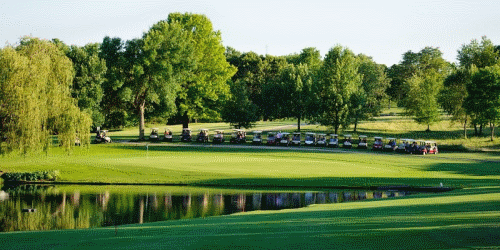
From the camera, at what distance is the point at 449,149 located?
8112 cm

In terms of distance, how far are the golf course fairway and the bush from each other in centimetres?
95

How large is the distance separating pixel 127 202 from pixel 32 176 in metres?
14.7

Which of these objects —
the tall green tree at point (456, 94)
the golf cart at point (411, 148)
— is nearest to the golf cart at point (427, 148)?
the golf cart at point (411, 148)

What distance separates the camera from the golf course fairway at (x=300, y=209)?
18.2 metres

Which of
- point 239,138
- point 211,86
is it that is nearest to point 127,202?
point 239,138

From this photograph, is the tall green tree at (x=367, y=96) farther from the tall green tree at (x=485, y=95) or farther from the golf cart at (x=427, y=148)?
the golf cart at (x=427, y=148)

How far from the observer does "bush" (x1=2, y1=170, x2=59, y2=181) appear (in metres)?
48.7

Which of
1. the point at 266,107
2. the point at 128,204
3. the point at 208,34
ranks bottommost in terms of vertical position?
the point at 128,204

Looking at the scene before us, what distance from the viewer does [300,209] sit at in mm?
31984

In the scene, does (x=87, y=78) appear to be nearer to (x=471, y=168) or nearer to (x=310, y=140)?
(x=310, y=140)

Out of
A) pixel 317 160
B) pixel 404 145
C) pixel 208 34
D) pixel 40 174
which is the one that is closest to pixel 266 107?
pixel 208 34

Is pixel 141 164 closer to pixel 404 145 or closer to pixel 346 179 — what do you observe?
pixel 346 179

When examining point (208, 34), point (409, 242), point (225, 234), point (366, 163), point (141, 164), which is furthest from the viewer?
point (208, 34)

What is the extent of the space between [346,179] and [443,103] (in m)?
60.1
